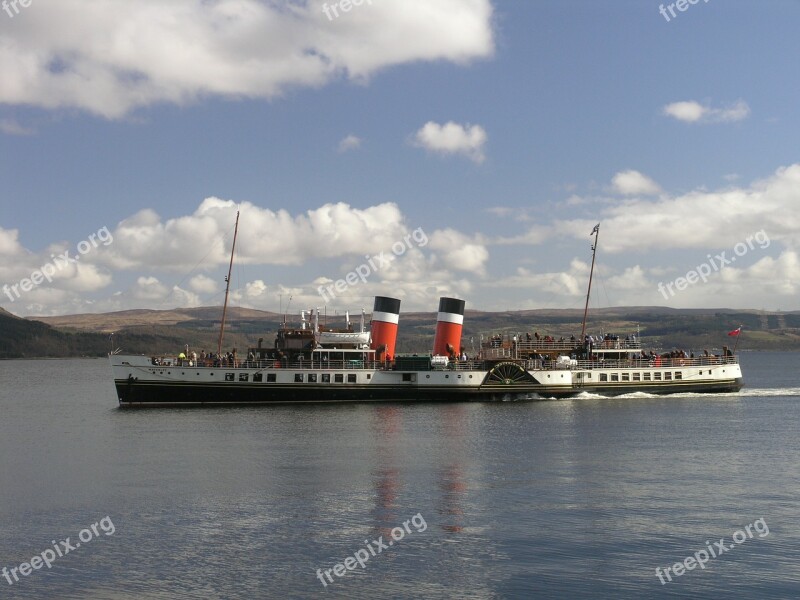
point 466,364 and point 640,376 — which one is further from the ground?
point 640,376

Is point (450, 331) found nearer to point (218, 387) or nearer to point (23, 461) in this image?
point (218, 387)

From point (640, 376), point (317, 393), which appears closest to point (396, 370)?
point (317, 393)

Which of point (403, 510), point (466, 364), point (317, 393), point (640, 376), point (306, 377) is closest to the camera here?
point (403, 510)

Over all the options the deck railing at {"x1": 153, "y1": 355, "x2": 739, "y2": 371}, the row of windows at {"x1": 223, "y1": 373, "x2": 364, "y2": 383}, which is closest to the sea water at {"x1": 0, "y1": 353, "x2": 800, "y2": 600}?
the row of windows at {"x1": 223, "y1": 373, "x2": 364, "y2": 383}

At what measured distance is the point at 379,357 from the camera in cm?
7956

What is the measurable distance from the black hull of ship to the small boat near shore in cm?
9

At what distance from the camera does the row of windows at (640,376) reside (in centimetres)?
7962

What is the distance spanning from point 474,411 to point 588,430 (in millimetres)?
14526

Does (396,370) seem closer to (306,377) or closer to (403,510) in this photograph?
(306,377)

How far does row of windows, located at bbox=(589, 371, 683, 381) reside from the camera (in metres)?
79.6

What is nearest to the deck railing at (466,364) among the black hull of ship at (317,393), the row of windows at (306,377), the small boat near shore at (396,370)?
the small boat near shore at (396,370)

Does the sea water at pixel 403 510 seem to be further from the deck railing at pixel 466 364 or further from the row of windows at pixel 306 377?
the deck railing at pixel 466 364

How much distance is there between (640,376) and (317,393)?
31.2 meters

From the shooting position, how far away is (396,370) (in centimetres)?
7625
